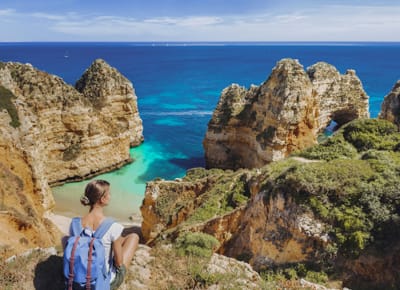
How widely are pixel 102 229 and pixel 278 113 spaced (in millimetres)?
24974

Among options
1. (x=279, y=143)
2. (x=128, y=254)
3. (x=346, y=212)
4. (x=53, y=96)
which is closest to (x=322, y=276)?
(x=346, y=212)

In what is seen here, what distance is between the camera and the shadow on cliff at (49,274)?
676 cm

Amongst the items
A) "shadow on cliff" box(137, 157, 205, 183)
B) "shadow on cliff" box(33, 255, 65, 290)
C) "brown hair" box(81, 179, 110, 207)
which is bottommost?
"shadow on cliff" box(137, 157, 205, 183)

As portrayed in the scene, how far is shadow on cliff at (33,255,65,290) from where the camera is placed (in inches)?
266

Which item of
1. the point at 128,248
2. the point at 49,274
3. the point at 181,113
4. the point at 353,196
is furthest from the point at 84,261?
the point at 181,113

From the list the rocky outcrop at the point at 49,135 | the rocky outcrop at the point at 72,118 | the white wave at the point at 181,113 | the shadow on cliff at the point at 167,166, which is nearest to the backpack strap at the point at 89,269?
the rocky outcrop at the point at 49,135

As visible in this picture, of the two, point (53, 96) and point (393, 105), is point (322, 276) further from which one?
point (53, 96)

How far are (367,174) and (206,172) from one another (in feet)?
53.0

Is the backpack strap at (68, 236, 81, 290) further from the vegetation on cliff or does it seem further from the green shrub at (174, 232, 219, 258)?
the vegetation on cliff

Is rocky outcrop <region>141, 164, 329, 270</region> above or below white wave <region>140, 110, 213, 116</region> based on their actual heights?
above

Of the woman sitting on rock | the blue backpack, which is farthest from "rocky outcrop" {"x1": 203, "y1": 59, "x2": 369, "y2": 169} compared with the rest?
the blue backpack

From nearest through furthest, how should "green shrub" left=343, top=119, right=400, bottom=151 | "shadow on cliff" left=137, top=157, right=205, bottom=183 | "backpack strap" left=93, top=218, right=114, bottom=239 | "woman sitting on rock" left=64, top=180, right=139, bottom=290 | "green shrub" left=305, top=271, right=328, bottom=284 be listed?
"backpack strap" left=93, top=218, right=114, bottom=239, "woman sitting on rock" left=64, top=180, right=139, bottom=290, "green shrub" left=305, top=271, right=328, bottom=284, "green shrub" left=343, top=119, right=400, bottom=151, "shadow on cliff" left=137, top=157, right=205, bottom=183

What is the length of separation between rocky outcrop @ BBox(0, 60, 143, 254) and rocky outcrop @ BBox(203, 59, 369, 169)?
10485 mm

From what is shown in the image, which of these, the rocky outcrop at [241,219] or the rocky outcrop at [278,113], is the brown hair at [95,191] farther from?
the rocky outcrop at [278,113]
